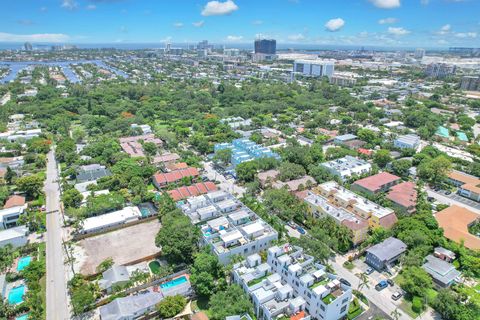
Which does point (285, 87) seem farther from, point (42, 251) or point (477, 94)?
point (42, 251)

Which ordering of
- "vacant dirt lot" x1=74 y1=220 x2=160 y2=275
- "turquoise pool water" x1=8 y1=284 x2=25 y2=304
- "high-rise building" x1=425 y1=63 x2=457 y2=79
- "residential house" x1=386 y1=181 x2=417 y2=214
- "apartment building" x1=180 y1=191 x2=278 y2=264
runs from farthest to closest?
"high-rise building" x1=425 y1=63 x2=457 y2=79 < "residential house" x1=386 y1=181 x2=417 y2=214 < "vacant dirt lot" x1=74 y1=220 x2=160 y2=275 < "apartment building" x1=180 y1=191 x2=278 y2=264 < "turquoise pool water" x1=8 y1=284 x2=25 y2=304

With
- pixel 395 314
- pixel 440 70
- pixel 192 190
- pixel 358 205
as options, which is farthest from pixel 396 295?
pixel 440 70

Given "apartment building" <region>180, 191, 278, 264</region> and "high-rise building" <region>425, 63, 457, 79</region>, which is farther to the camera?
"high-rise building" <region>425, 63, 457, 79</region>

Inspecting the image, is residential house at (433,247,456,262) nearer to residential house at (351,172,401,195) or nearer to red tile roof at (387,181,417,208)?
red tile roof at (387,181,417,208)

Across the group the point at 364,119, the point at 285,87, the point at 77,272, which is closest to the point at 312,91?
the point at 285,87

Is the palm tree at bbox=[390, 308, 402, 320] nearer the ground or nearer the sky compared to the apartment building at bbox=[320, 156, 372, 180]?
nearer the ground

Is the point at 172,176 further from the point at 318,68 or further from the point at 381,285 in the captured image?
the point at 318,68

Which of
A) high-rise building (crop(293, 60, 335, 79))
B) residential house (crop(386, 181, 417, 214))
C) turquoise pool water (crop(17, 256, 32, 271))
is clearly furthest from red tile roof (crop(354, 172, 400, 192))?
high-rise building (crop(293, 60, 335, 79))

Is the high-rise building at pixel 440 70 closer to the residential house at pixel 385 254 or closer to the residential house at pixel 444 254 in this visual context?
the residential house at pixel 444 254
